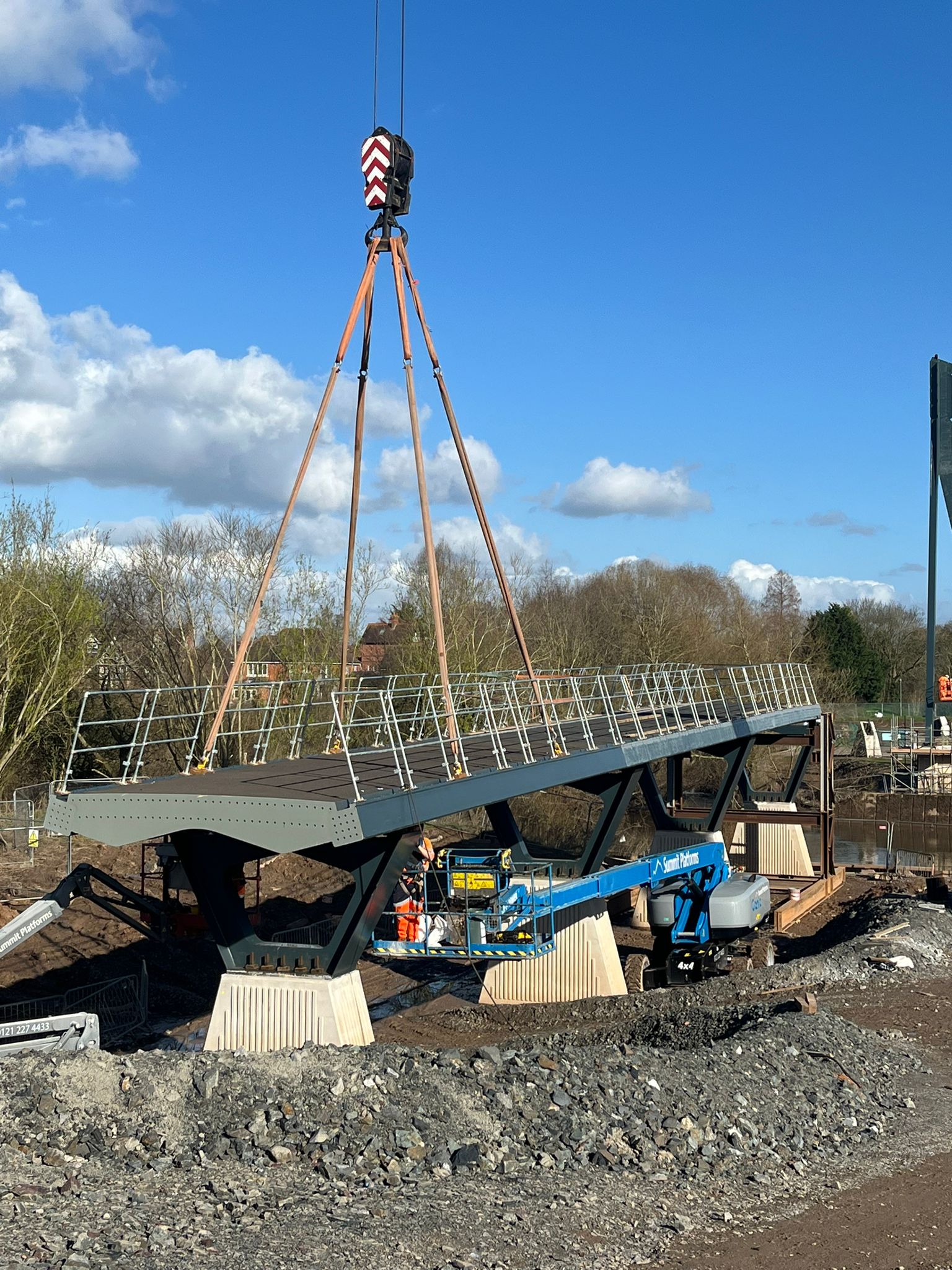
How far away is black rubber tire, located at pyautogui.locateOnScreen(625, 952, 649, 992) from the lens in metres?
22.1

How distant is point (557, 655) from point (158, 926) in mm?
36123

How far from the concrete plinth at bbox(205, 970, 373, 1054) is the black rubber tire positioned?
8.56m

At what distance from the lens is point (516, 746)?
22109 mm

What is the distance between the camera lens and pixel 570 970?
2116 cm

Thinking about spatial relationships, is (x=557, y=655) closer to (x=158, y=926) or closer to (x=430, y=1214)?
(x=158, y=926)

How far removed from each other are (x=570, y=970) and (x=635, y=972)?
7.28 ft

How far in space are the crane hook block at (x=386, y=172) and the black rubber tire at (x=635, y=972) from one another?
14.2m

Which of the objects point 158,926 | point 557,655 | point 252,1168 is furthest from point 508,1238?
point 557,655

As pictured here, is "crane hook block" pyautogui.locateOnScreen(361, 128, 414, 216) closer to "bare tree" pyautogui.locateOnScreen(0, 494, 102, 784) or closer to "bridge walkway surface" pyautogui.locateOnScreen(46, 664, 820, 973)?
"bridge walkway surface" pyautogui.locateOnScreen(46, 664, 820, 973)

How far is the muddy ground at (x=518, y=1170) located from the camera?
8680 millimetres

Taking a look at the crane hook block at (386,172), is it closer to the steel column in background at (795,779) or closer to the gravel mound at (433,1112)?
the gravel mound at (433,1112)

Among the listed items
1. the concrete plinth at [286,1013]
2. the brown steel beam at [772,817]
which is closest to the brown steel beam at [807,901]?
→ the brown steel beam at [772,817]

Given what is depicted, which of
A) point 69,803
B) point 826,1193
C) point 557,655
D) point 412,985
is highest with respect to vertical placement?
point 557,655

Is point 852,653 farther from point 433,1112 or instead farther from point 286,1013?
point 433,1112
